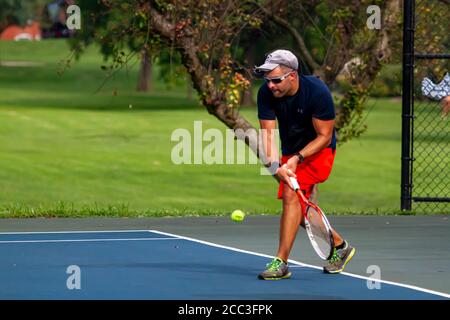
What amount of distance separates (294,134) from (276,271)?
3.92 feet

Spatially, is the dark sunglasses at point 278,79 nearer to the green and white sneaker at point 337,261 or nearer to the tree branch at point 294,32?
the green and white sneaker at point 337,261

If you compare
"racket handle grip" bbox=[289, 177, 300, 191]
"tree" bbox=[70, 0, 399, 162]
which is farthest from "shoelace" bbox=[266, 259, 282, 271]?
"tree" bbox=[70, 0, 399, 162]

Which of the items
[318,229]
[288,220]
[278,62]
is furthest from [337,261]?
[278,62]

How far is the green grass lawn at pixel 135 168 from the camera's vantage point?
103ft

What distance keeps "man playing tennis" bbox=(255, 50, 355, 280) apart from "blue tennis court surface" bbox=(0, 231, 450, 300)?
27cm

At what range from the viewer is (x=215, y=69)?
17141 mm

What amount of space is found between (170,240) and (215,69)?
14.3ft

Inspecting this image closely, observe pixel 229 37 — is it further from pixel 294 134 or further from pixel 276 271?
pixel 276 271

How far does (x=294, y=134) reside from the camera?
35.7 feet

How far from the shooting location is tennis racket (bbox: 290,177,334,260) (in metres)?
10.6

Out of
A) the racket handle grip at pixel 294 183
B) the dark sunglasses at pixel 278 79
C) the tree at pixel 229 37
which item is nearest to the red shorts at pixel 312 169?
the racket handle grip at pixel 294 183

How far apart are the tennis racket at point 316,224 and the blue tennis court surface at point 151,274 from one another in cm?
24

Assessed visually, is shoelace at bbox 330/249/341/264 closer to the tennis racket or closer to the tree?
the tennis racket
